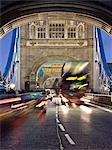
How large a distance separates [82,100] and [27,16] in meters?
30.2

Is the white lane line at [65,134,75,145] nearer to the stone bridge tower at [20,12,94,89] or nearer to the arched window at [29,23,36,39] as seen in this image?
the stone bridge tower at [20,12,94,89]

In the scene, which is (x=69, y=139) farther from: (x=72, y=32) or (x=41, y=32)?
(x=72, y=32)

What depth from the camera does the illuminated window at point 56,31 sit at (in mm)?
74719

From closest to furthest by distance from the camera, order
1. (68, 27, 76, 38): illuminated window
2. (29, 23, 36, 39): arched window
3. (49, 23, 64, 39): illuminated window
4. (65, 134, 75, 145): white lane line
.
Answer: (65, 134, 75, 145): white lane line < (29, 23, 36, 39): arched window < (49, 23, 64, 39): illuminated window < (68, 27, 76, 38): illuminated window

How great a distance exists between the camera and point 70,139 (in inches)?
434

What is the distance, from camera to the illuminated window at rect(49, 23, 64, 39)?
74719mm

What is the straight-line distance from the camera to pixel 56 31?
75125mm

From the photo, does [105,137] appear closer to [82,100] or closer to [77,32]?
[82,100]

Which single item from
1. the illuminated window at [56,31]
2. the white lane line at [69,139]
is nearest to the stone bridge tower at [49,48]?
the illuminated window at [56,31]

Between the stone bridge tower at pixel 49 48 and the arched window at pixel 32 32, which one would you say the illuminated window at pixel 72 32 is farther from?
the arched window at pixel 32 32

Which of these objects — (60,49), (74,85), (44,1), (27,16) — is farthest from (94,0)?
(60,49)

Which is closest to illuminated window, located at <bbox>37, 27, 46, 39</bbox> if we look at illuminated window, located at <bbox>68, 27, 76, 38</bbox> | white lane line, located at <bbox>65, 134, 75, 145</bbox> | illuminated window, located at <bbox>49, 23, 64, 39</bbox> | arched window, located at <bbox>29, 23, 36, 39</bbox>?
arched window, located at <bbox>29, 23, 36, 39</bbox>

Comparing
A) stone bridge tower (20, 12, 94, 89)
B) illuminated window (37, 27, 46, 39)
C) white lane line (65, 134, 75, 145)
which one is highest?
illuminated window (37, 27, 46, 39)

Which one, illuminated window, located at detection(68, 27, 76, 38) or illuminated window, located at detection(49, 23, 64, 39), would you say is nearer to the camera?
illuminated window, located at detection(49, 23, 64, 39)
